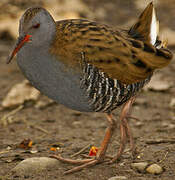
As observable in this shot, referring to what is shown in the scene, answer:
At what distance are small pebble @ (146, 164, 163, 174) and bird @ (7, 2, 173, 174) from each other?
612 millimetres

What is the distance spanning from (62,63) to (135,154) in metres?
1.29

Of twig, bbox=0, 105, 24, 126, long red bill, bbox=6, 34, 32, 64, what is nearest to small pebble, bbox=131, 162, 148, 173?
long red bill, bbox=6, 34, 32, 64

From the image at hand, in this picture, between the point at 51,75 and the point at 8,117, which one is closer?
the point at 51,75

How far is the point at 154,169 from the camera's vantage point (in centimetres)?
380

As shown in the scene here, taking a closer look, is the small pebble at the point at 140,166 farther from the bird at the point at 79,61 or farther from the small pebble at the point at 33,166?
the small pebble at the point at 33,166

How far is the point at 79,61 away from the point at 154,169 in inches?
46.9

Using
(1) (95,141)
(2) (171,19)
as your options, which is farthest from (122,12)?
(1) (95,141)

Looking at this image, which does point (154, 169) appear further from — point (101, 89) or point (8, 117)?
point (8, 117)

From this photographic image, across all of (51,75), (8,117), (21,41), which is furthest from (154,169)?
(8,117)

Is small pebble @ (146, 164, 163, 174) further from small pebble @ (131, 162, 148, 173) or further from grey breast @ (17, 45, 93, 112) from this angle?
grey breast @ (17, 45, 93, 112)

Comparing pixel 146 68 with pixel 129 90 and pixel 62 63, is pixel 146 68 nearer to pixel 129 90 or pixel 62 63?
pixel 129 90

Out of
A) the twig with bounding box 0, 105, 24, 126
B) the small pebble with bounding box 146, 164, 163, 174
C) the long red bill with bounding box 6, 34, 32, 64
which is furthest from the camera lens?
the twig with bounding box 0, 105, 24, 126

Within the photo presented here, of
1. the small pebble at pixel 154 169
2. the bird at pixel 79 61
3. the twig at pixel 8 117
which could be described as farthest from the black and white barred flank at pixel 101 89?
the twig at pixel 8 117

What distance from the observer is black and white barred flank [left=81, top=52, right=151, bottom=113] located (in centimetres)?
365
